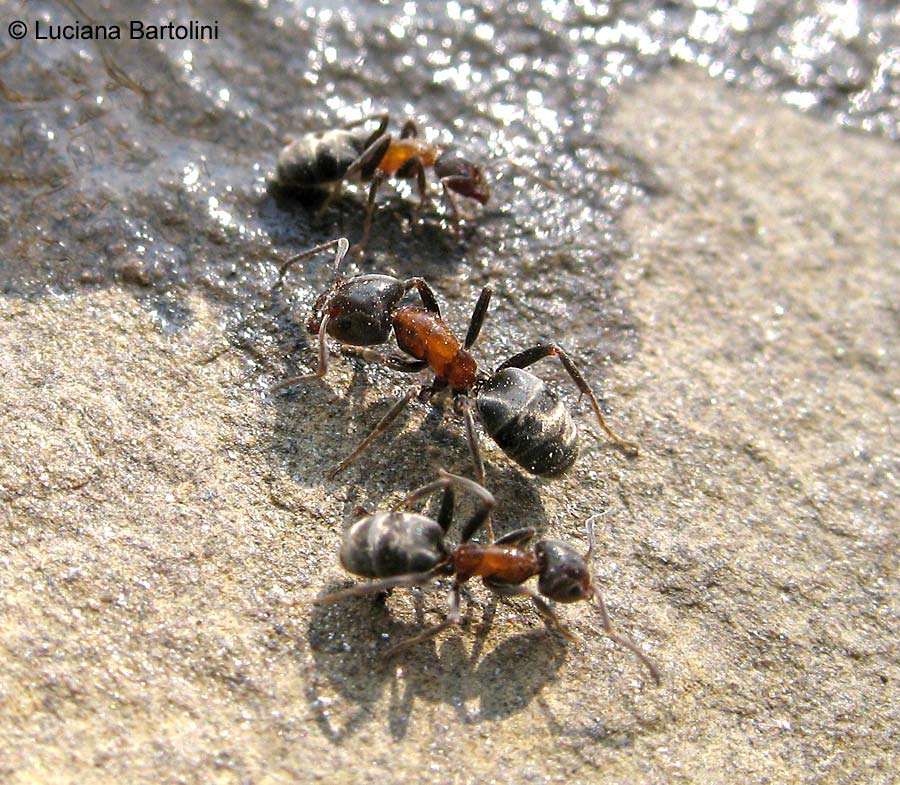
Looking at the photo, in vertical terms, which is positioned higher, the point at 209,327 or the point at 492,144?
the point at 492,144

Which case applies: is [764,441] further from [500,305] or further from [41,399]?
[41,399]

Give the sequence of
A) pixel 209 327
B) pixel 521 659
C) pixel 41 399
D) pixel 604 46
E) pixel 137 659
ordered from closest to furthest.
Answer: pixel 137 659 → pixel 521 659 → pixel 41 399 → pixel 209 327 → pixel 604 46

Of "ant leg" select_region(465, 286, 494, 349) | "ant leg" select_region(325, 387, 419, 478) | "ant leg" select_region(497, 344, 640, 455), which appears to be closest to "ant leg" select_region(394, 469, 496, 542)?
"ant leg" select_region(325, 387, 419, 478)

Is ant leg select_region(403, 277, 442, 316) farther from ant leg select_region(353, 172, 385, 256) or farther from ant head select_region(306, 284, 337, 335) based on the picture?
ant leg select_region(353, 172, 385, 256)

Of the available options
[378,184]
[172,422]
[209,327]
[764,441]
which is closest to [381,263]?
[378,184]

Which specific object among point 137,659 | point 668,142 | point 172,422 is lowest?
point 137,659

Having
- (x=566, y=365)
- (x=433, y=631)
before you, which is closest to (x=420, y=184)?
(x=566, y=365)

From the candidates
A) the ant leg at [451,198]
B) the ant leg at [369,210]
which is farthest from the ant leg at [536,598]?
the ant leg at [451,198]

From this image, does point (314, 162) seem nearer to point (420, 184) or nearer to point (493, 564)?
point (420, 184)
